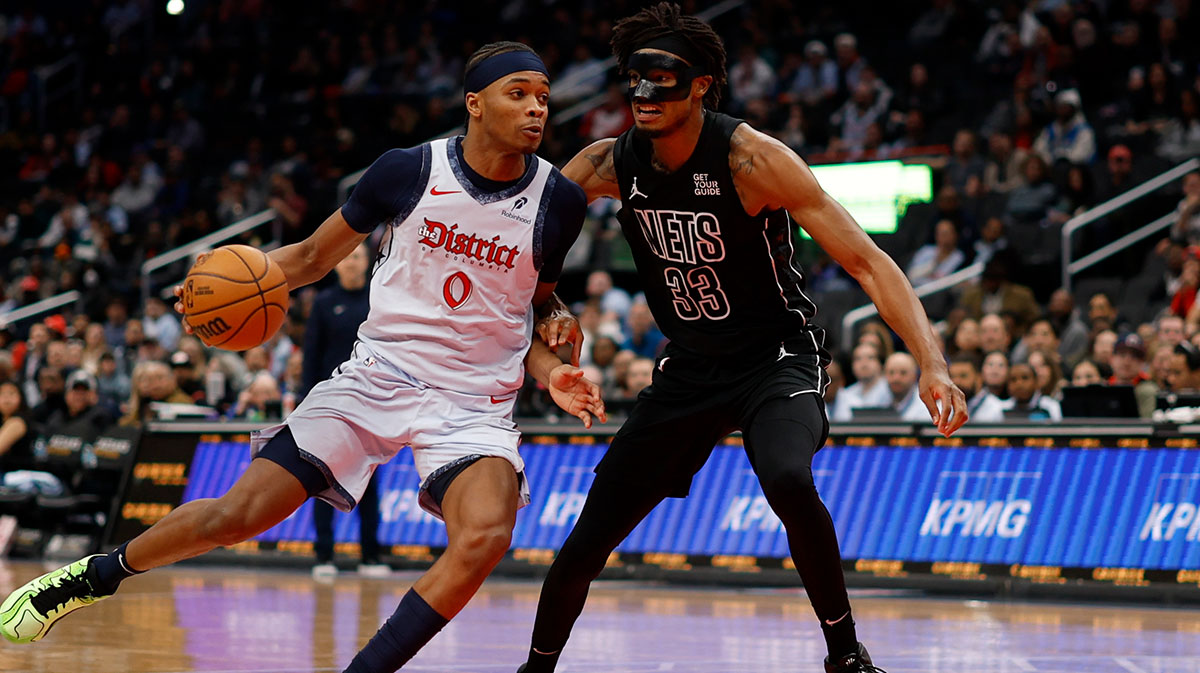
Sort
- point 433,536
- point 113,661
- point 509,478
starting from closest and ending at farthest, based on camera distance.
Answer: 1. point 509,478
2. point 113,661
3. point 433,536

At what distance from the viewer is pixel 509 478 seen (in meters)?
5.60

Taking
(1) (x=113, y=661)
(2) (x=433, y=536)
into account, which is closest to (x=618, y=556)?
(2) (x=433, y=536)

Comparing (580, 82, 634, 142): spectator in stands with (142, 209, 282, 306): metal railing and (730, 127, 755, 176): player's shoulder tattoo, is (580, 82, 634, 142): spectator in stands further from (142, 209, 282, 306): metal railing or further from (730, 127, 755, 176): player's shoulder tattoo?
(730, 127, 755, 176): player's shoulder tattoo

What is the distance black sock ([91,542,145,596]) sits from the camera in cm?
584

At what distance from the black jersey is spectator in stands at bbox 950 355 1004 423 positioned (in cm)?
575

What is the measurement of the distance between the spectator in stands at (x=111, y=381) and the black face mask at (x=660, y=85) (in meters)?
12.8

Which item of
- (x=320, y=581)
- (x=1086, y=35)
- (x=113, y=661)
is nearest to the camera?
(x=113, y=661)

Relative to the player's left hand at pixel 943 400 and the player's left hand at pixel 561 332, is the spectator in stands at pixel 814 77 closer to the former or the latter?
the player's left hand at pixel 561 332

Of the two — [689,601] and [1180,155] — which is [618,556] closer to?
[689,601]

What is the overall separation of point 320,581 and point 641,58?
7.01 m

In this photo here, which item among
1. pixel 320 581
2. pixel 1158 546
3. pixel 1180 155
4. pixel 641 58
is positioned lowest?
pixel 320 581

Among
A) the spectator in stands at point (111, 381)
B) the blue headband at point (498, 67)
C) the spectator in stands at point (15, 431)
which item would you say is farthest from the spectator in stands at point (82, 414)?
the blue headband at point (498, 67)

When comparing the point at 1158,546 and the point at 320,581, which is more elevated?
the point at 1158,546

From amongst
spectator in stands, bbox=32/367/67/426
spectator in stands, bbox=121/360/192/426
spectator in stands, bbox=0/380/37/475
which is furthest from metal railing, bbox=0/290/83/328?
spectator in stands, bbox=121/360/192/426
